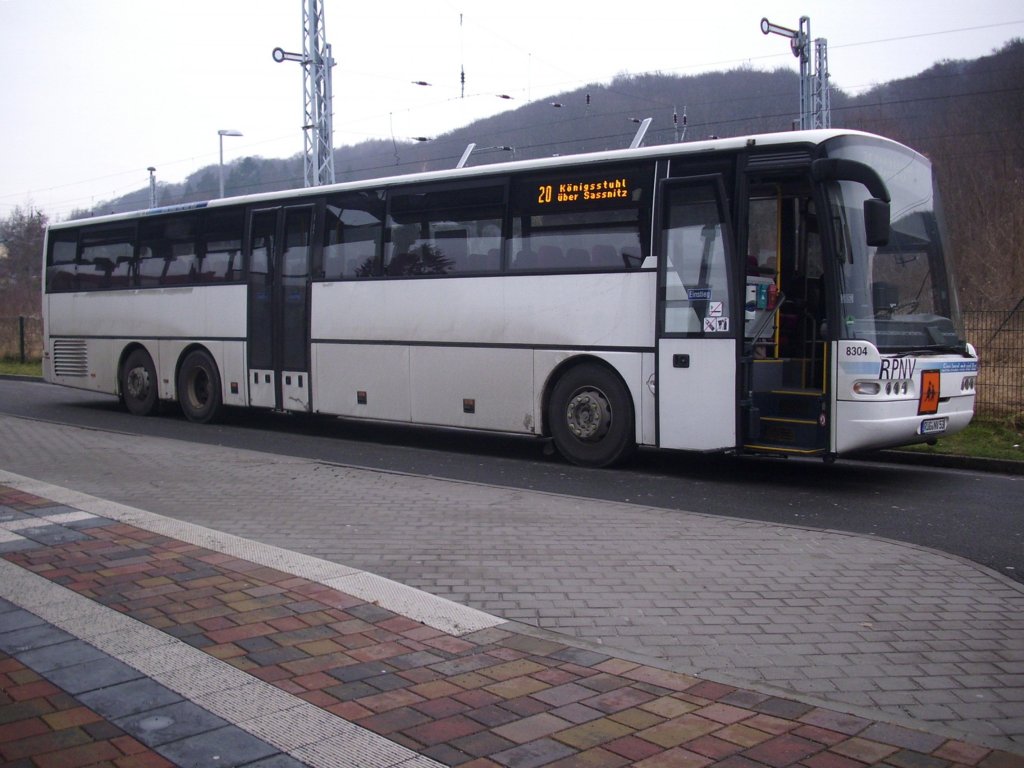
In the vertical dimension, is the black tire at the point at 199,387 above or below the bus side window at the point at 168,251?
below

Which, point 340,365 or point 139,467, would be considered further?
point 340,365

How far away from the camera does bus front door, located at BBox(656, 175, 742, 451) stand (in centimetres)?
1041

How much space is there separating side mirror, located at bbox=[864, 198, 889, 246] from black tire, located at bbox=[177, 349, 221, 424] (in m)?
10.5

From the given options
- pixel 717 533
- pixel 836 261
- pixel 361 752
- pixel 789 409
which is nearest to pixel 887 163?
pixel 836 261

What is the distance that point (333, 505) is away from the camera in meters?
8.76

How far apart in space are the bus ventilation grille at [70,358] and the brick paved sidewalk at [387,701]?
1423 cm

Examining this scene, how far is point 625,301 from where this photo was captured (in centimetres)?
→ 1123

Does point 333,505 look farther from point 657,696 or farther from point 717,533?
point 657,696

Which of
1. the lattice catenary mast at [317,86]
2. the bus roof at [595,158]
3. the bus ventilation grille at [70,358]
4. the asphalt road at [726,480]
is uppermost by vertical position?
the lattice catenary mast at [317,86]

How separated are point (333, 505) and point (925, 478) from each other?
6.23 m

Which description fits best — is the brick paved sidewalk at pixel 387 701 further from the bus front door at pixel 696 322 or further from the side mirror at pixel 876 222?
the side mirror at pixel 876 222

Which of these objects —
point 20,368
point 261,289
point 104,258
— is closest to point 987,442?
point 261,289

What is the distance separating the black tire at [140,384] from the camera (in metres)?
17.6

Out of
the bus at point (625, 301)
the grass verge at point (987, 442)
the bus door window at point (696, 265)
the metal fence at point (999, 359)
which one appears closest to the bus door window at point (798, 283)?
the bus at point (625, 301)
